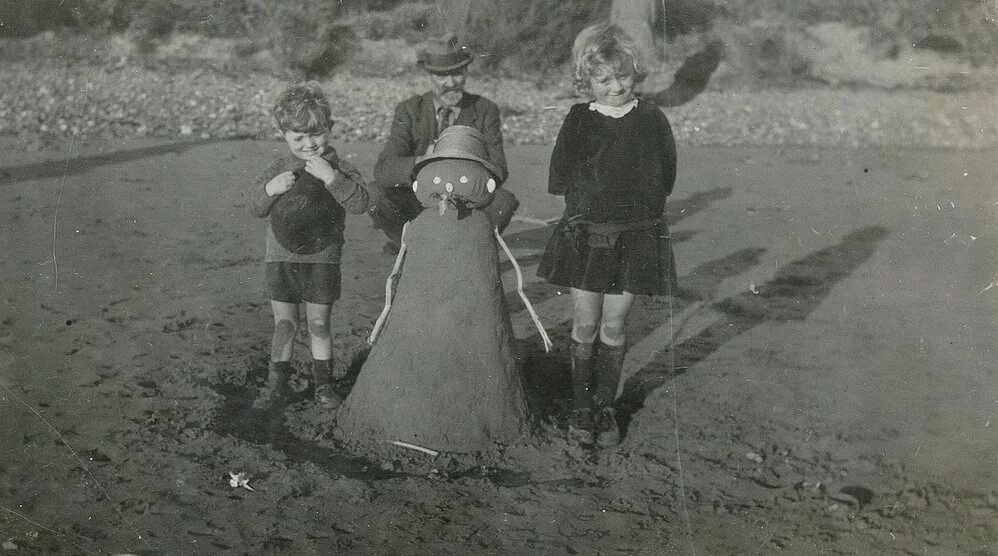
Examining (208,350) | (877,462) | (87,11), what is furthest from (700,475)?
(87,11)

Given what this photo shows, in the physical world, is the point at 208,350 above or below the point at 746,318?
above

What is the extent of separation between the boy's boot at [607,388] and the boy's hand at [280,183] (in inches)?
62.2

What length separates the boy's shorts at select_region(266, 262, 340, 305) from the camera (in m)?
4.09

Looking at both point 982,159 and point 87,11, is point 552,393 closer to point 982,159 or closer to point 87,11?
point 982,159

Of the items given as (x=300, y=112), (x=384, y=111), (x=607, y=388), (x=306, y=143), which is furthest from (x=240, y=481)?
(x=384, y=111)

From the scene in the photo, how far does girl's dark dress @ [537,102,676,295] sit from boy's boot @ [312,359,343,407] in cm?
112

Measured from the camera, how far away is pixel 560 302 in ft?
20.0

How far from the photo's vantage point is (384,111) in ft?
40.2

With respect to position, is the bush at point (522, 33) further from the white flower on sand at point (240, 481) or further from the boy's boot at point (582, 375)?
the white flower on sand at point (240, 481)

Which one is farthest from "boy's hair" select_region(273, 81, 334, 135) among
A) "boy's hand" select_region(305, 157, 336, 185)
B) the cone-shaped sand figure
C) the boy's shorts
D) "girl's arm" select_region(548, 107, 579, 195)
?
"girl's arm" select_region(548, 107, 579, 195)

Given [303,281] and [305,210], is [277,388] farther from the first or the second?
[305,210]

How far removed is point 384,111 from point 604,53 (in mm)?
8766

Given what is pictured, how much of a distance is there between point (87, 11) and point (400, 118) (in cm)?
1001

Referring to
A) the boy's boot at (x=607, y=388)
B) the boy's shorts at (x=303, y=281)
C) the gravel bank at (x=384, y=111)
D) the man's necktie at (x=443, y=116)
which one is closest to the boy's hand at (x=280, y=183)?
the boy's shorts at (x=303, y=281)
